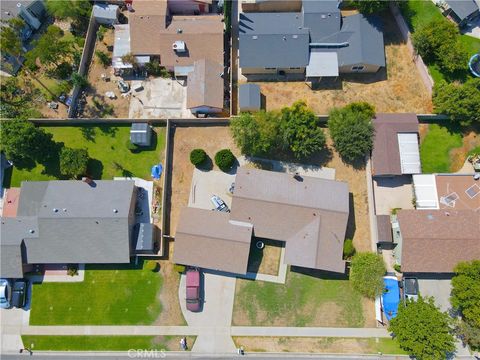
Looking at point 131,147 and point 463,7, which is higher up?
point 463,7

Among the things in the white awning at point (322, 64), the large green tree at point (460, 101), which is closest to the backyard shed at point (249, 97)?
the white awning at point (322, 64)

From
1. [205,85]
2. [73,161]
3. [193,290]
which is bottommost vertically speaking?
[193,290]

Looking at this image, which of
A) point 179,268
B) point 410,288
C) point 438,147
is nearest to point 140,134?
point 179,268

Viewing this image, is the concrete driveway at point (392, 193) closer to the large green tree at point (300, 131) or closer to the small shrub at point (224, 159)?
the large green tree at point (300, 131)

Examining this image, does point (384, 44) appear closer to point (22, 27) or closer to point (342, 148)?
point (342, 148)

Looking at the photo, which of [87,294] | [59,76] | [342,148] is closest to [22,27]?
[59,76]

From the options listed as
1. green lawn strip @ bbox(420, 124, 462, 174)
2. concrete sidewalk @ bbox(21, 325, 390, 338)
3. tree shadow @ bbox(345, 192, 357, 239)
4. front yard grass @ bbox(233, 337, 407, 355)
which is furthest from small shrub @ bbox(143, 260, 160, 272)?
green lawn strip @ bbox(420, 124, 462, 174)

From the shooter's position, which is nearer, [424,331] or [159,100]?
[424,331]

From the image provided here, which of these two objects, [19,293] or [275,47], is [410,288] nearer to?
[275,47]
